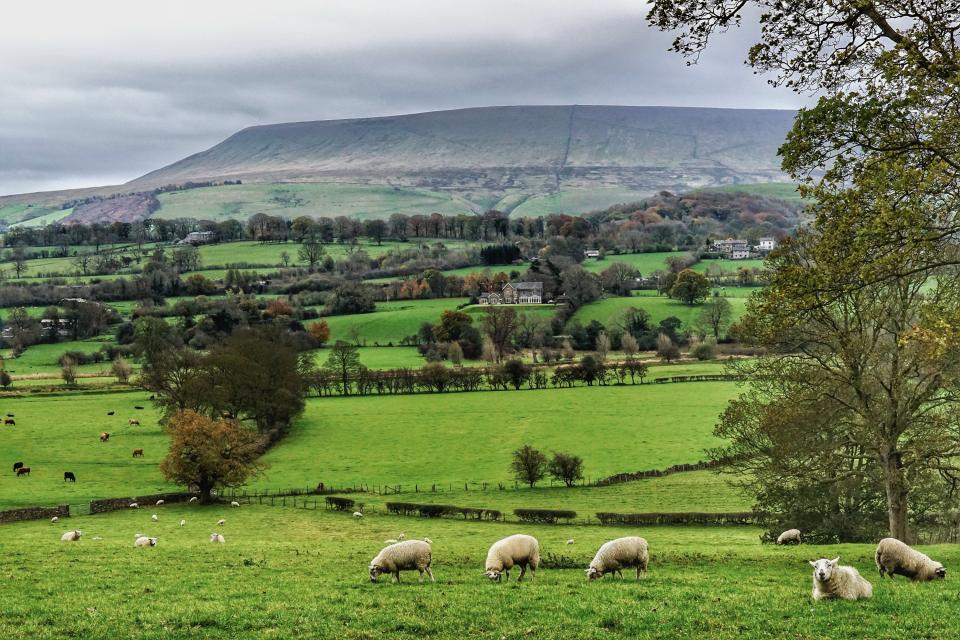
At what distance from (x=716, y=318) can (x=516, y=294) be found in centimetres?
4578

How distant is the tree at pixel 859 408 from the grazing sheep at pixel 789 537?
1.81m

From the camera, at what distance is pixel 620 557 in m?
19.9

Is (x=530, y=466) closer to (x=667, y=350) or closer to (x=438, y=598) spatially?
(x=438, y=598)

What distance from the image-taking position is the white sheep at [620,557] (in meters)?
19.7

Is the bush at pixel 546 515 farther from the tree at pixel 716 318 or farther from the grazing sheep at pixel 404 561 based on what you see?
the tree at pixel 716 318

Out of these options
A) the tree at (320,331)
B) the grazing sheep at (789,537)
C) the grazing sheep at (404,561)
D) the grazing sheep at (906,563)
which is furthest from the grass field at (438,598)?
the tree at (320,331)

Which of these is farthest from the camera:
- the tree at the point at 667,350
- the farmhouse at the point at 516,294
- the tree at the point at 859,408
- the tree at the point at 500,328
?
the farmhouse at the point at 516,294

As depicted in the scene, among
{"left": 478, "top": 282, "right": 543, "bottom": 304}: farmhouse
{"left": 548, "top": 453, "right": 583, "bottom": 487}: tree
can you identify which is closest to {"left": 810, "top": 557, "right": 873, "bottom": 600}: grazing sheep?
{"left": 548, "top": 453, "right": 583, "bottom": 487}: tree

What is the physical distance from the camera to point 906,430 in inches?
1094

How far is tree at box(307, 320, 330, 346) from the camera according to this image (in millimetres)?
Result: 134462

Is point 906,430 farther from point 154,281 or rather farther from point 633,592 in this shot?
point 154,281

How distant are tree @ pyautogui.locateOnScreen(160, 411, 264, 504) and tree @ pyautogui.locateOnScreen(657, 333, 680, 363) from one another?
259 ft

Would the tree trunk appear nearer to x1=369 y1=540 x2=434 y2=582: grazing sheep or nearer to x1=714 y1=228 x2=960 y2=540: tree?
x1=714 y1=228 x2=960 y2=540: tree

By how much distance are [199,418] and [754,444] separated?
37359 millimetres
